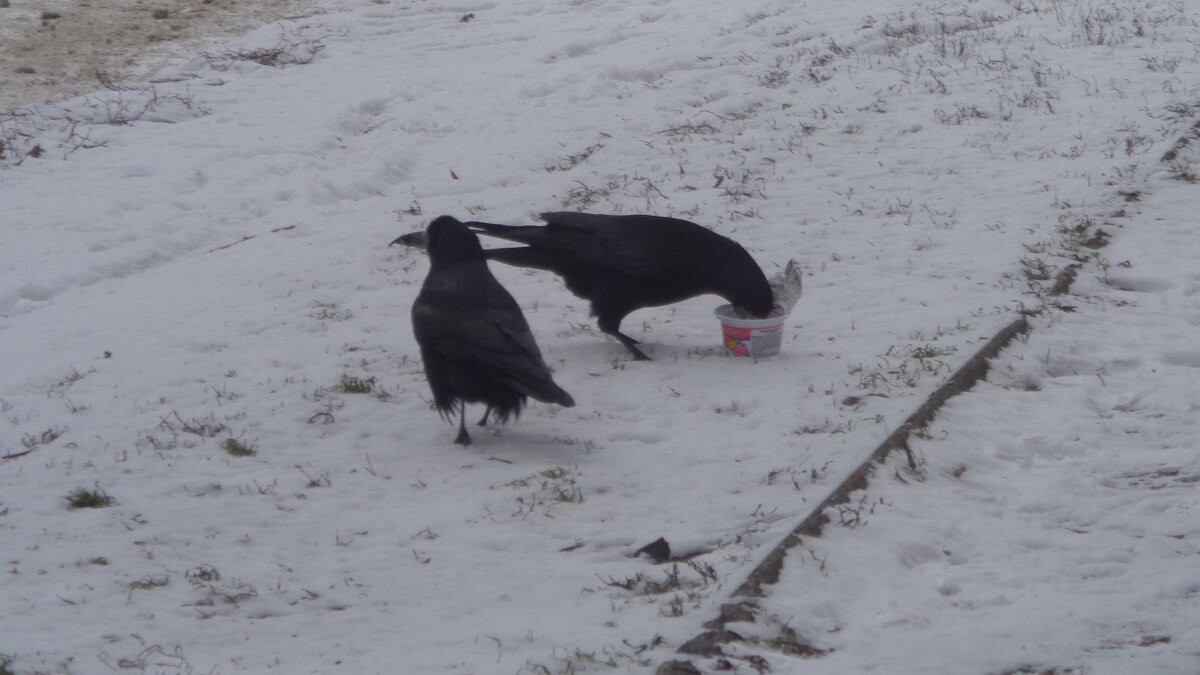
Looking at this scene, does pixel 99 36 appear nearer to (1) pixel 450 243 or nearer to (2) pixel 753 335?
(1) pixel 450 243

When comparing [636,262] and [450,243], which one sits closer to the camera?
[450,243]

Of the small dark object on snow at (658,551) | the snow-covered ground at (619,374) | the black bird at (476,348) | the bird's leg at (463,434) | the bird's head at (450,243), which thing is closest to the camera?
the snow-covered ground at (619,374)

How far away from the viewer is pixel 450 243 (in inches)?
253

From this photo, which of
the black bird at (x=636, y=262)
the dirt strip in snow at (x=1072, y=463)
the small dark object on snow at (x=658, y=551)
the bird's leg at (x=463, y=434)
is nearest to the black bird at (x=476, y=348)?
the bird's leg at (x=463, y=434)

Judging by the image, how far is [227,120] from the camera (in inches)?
491

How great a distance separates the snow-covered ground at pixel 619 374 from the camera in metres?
4.06

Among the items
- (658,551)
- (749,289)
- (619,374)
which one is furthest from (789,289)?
(658,551)

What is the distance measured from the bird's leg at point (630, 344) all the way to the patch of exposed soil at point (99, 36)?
7854mm

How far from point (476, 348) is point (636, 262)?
152 cm

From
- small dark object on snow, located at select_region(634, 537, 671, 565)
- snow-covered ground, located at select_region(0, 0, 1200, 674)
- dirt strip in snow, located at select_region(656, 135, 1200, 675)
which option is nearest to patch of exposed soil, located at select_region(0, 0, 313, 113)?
snow-covered ground, located at select_region(0, 0, 1200, 674)

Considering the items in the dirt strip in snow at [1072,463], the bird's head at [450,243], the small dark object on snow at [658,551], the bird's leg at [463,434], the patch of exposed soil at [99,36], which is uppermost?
the patch of exposed soil at [99,36]

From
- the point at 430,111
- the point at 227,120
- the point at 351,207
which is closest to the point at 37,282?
the point at 351,207

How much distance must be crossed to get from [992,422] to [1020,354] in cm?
90

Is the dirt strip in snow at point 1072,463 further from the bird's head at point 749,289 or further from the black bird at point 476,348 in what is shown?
the black bird at point 476,348
